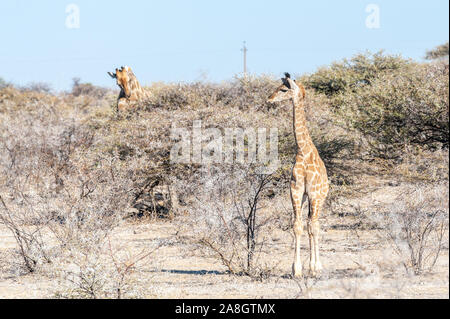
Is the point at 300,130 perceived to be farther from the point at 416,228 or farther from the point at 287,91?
the point at 416,228

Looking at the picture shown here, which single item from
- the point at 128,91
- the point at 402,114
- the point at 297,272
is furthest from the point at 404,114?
the point at 128,91

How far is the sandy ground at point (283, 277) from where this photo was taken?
22.8ft

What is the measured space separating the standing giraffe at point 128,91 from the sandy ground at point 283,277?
14.8ft

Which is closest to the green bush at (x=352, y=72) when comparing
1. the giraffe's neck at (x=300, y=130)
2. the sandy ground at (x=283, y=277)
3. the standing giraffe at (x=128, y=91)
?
the standing giraffe at (x=128, y=91)

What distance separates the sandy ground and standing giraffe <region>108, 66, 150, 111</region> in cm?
451

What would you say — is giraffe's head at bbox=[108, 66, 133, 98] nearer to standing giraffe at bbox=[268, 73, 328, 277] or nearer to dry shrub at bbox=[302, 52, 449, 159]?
dry shrub at bbox=[302, 52, 449, 159]

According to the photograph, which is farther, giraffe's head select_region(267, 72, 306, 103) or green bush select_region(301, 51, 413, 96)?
green bush select_region(301, 51, 413, 96)

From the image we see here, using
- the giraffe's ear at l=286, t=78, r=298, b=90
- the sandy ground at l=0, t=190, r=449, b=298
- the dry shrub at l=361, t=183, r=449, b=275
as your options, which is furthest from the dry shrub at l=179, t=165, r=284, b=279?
the dry shrub at l=361, t=183, r=449, b=275

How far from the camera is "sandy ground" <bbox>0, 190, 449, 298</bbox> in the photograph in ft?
22.8
